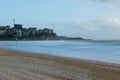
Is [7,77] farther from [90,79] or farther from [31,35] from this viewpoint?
[31,35]

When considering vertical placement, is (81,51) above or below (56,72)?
below

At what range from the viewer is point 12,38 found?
181 meters

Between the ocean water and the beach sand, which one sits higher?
the beach sand

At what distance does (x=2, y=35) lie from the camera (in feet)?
598

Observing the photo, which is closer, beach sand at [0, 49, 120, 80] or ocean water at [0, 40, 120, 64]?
beach sand at [0, 49, 120, 80]

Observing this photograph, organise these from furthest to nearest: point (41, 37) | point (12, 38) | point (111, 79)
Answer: point (41, 37), point (12, 38), point (111, 79)

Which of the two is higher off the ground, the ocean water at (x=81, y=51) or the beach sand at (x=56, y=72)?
the beach sand at (x=56, y=72)

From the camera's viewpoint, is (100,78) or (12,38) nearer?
(100,78)

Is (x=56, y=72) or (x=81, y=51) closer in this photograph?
(x=56, y=72)

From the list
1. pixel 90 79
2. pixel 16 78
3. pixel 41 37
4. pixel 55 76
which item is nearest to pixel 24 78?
pixel 16 78

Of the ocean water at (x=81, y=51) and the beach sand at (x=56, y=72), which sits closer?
the beach sand at (x=56, y=72)

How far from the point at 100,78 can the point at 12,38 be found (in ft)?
544

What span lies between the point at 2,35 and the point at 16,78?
549 ft

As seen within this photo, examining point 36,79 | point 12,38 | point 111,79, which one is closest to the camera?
point 36,79
